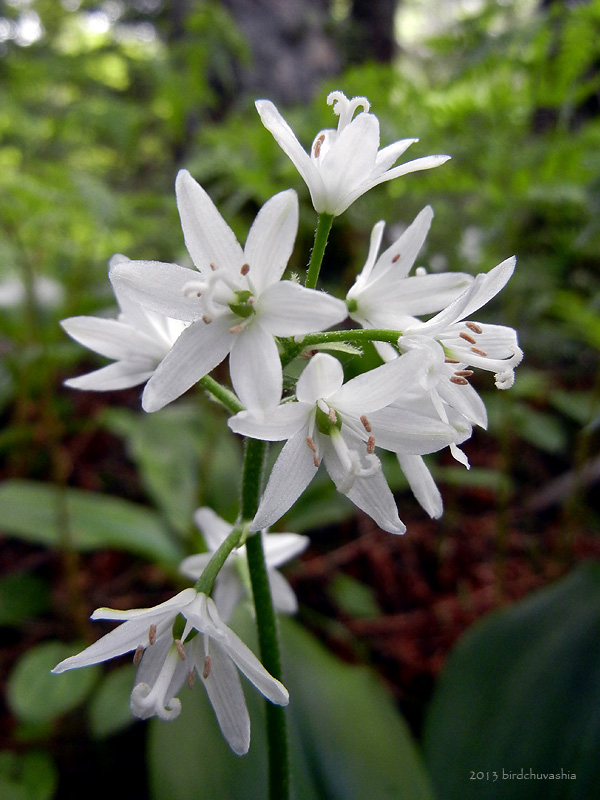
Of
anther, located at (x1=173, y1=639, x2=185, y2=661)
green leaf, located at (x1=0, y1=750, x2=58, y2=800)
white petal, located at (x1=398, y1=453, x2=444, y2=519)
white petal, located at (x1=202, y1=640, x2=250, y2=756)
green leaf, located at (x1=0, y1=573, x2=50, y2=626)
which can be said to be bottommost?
green leaf, located at (x1=0, y1=750, x2=58, y2=800)

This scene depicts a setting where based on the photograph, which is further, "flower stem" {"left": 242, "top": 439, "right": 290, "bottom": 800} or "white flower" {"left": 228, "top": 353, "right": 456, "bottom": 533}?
"flower stem" {"left": 242, "top": 439, "right": 290, "bottom": 800}

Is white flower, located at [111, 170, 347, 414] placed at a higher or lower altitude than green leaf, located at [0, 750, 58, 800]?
higher

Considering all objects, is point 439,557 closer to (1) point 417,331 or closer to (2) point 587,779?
(2) point 587,779

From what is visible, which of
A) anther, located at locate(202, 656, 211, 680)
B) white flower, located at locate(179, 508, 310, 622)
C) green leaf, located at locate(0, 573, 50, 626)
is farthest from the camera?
green leaf, located at locate(0, 573, 50, 626)

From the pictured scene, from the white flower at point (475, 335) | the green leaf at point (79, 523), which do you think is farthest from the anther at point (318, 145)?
the green leaf at point (79, 523)

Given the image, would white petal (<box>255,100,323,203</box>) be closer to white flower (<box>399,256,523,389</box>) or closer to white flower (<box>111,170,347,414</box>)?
white flower (<box>111,170,347,414</box>)

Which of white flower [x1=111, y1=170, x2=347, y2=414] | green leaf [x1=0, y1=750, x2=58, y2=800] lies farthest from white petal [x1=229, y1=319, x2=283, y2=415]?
green leaf [x1=0, y1=750, x2=58, y2=800]

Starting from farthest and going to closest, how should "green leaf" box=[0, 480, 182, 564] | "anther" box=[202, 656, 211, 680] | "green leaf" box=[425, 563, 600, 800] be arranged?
"green leaf" box=[0, 480, 182, 564] → "green leaf" box=[425, 563, 600, 800] → "anther" box=[202, 656, 211, 680]
